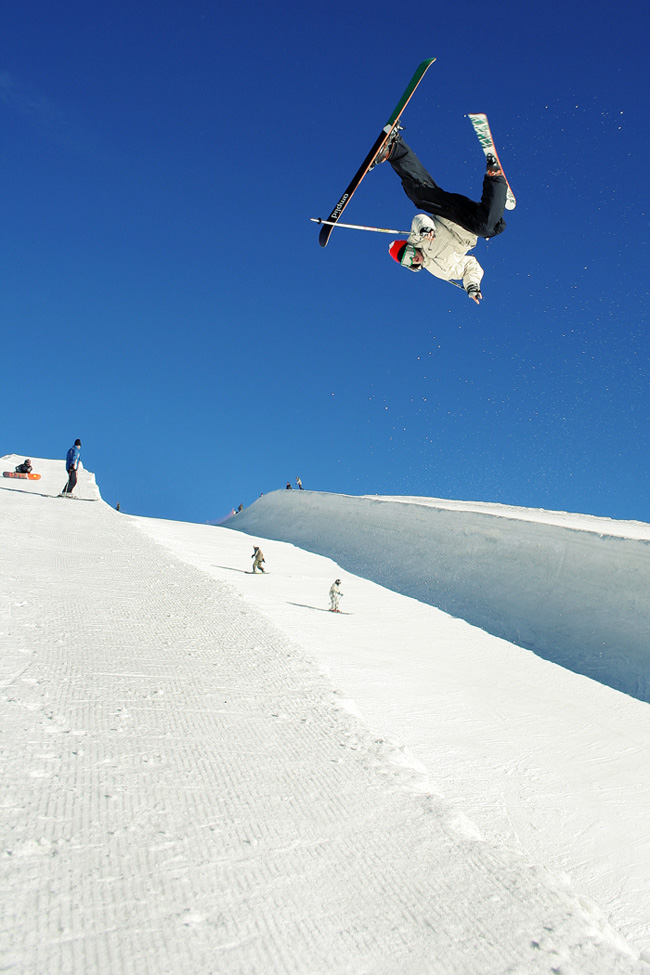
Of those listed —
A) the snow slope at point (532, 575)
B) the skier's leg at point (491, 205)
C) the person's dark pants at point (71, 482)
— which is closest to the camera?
the skier's leg at point (491, 205)

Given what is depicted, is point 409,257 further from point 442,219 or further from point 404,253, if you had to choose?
point 442,219

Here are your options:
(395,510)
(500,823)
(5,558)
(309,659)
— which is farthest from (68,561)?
(395,510)

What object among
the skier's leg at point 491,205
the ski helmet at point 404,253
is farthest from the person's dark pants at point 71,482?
the skier's leg at point 491,205

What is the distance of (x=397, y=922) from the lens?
2014 millimetres

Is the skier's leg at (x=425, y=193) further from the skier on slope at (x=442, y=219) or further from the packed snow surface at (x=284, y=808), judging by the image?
the packed snow surface at (x=284, y=808)

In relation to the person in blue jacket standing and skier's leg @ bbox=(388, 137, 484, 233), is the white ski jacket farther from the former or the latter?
the person in blue jacket standing

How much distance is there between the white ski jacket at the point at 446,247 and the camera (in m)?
6.51

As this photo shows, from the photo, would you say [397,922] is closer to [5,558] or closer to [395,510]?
[5,558]

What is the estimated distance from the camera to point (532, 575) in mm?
11164

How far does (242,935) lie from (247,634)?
3.58 meters

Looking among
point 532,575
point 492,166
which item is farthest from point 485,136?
point 532,575

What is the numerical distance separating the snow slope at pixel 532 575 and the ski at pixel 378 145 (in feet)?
22.7

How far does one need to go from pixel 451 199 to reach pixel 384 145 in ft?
3.40

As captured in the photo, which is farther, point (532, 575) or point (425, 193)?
point (532, 575)
